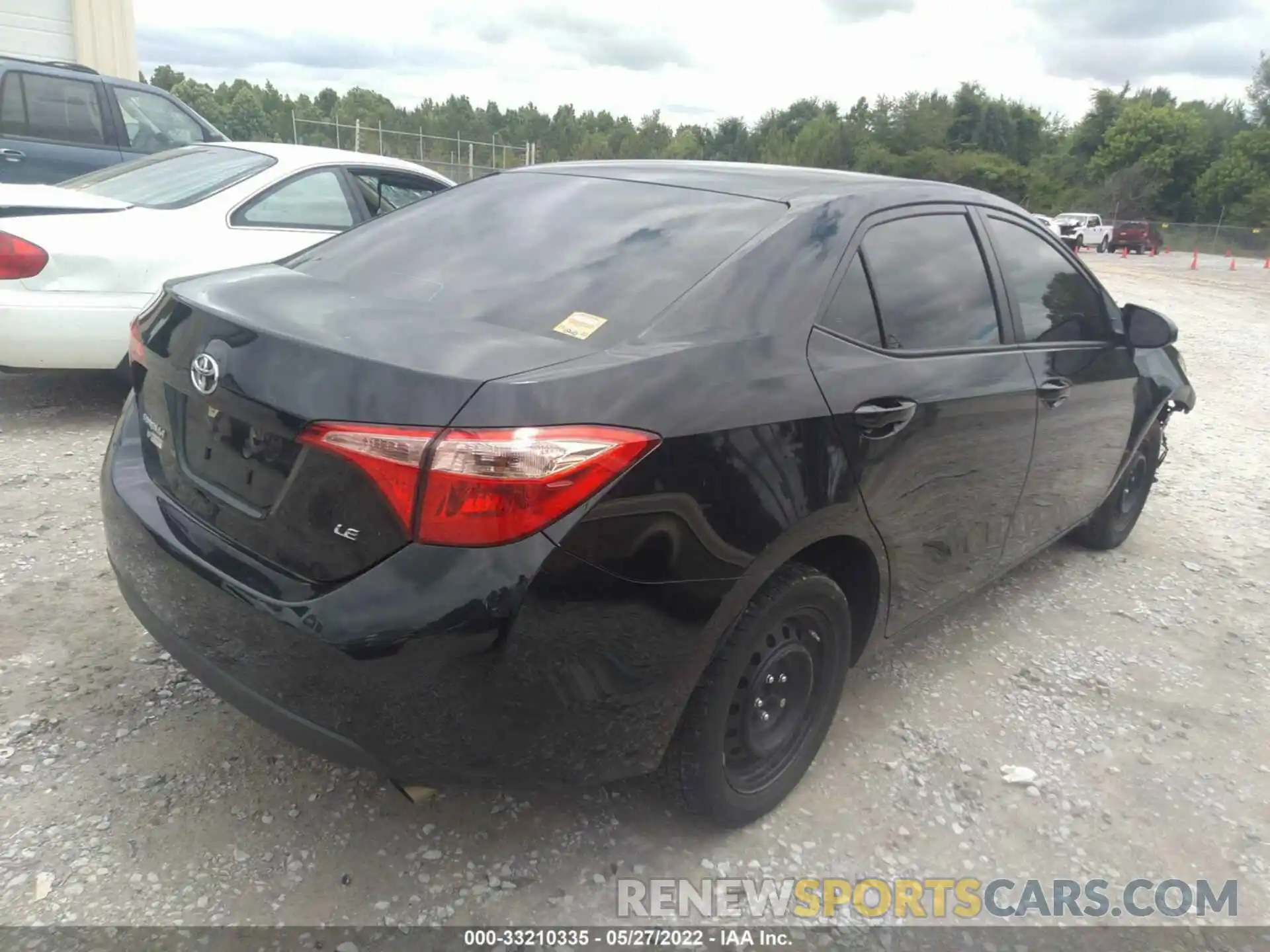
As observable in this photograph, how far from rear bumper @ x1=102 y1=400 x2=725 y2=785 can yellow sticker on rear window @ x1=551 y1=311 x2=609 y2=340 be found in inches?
22.4

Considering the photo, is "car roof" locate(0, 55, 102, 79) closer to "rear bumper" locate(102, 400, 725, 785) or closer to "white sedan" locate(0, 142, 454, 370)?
"white sedan" locate(0, 142, 454, 370)

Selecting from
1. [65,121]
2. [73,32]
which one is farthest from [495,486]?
[73,32]

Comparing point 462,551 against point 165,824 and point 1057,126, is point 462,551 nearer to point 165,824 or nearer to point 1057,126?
point 165,824

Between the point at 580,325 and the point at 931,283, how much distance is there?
1.25 m

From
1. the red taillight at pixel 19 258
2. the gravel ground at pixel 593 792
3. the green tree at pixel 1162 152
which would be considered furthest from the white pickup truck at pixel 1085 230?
the red taillight at pixel 19 258

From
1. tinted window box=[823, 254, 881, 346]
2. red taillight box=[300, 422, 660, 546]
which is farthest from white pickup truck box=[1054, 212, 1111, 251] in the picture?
red taillight box=[300, 422, 660, 546]

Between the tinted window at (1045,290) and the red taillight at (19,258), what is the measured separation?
4.17 metres

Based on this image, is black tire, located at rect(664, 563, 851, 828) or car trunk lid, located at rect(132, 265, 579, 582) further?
black tire, located at rect(664, 563, 851, 828)

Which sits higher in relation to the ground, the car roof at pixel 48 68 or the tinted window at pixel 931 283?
the car roof at pixel 48 68

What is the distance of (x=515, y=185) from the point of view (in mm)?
2982

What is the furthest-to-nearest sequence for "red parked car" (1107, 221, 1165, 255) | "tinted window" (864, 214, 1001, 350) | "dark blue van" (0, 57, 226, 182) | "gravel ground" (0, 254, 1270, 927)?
"red parked car" (1107, 221, 1165, 255)
"dark blue van" (0, 57, 226, 182)
"tinted window" (864, 214, 1001, 350)
"gravel ground" (0, 254, 1270, 927)

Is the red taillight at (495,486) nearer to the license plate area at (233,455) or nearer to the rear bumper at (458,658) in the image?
the rear bumper at (458,658)

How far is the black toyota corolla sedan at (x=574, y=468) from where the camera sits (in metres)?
1.77

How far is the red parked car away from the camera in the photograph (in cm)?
4084
